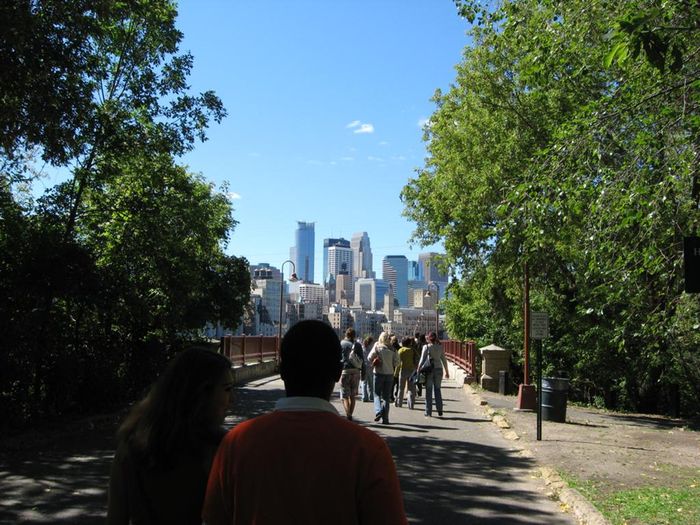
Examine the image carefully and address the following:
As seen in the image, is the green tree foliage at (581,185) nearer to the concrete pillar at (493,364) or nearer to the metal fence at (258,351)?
the concrete pillar at (493,364)

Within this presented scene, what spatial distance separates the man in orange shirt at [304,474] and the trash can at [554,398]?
12.4 m

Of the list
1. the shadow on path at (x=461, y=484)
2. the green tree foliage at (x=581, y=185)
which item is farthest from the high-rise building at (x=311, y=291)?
the shadow on path at (x=461, y=484)

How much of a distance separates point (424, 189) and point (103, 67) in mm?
13474

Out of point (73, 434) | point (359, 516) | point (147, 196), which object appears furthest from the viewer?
point (147, 196)

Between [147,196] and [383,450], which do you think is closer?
[383,450]

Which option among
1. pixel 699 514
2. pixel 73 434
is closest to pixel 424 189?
pixel 73 434

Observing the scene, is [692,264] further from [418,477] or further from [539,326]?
[539,326]

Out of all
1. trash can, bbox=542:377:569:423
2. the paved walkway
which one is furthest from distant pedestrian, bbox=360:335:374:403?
trash can, bbox=542:377:569:423

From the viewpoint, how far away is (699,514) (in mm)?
6531

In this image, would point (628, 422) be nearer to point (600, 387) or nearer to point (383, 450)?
point (600, 387)

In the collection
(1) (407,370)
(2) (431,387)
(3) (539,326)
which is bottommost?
(2) (431,387)

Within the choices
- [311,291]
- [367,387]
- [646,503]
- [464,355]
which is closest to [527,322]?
[367,387]

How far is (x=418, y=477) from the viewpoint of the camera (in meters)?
→ 8.20

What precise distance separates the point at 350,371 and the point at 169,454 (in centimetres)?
987
